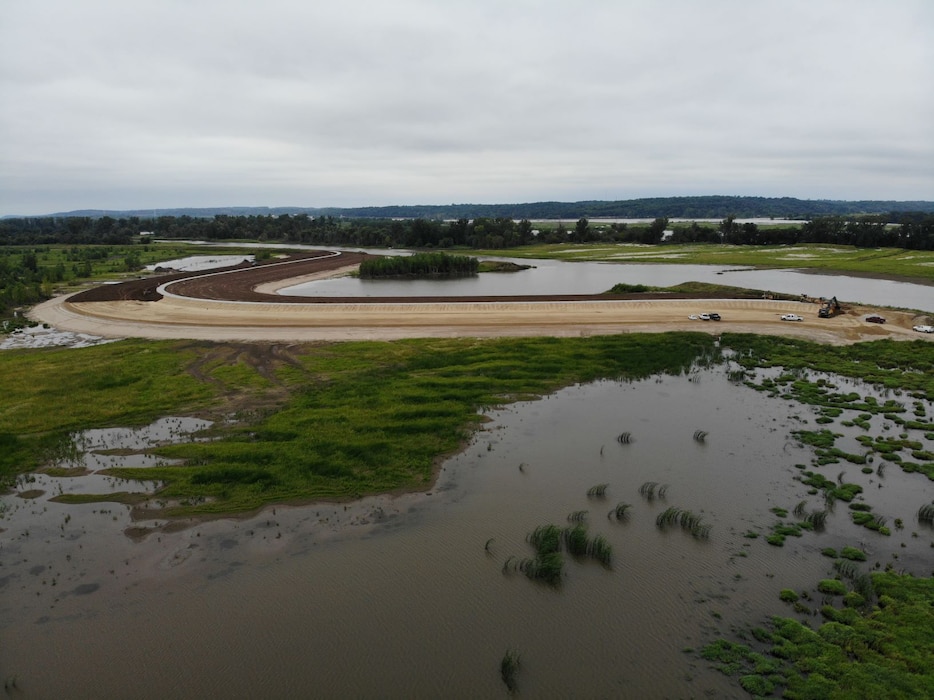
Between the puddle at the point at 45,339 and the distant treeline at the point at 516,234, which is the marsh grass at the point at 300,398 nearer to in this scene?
the puddle at the point at 45,339

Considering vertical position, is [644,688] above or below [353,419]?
below

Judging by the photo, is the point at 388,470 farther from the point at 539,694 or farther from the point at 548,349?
the point at 548,349

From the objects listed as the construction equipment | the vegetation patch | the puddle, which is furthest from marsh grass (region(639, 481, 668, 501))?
the puddle

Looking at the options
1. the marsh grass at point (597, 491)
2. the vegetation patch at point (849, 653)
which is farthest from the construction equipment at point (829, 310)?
the vegetation patch at point (849, 653)

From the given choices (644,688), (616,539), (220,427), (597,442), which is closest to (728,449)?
(597,442)

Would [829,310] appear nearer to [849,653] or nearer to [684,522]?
[684,522]

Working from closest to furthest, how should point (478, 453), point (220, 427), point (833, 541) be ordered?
1. point (833, 541)
2. point (478, 453)
3. point (220, 427)

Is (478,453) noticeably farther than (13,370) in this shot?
No
